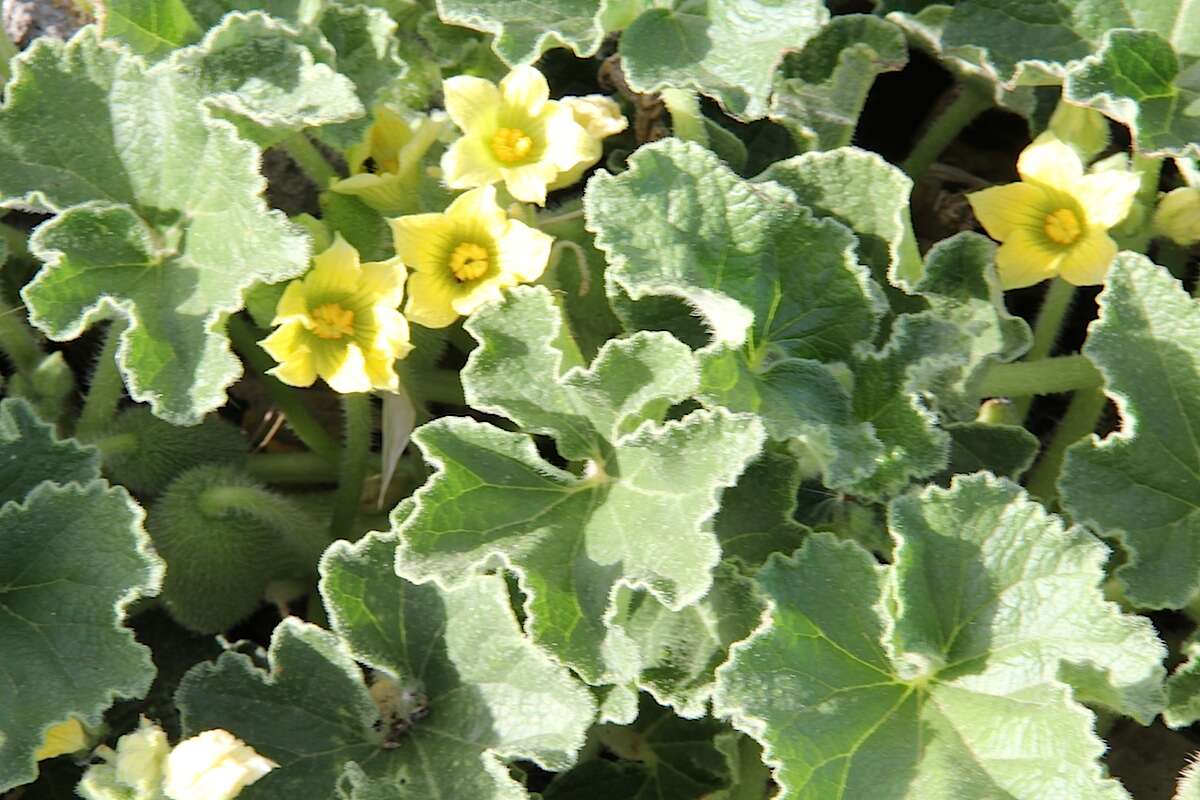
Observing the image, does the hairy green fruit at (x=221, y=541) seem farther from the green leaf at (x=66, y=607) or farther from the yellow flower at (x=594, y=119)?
the yellow flower at (x=594, y=119)

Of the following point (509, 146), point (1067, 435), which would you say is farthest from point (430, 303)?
point (1067, 435)

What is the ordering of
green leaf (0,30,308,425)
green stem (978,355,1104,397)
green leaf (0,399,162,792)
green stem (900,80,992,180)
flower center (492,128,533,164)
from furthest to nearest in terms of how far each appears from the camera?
green stem (900,80,992,180)
green stem (978,355,1104,397)
flower center (492,128,533,164)
green leaf (0,30,308,425)
green leaf (0,399,162,792)

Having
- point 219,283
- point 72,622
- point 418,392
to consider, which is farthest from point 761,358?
point 72,622

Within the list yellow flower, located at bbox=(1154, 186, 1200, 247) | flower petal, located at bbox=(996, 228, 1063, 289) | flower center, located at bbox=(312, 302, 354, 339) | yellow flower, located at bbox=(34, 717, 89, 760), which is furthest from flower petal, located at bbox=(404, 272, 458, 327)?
yellow flower, located at bbox=(1154, 186, 1200, 247)

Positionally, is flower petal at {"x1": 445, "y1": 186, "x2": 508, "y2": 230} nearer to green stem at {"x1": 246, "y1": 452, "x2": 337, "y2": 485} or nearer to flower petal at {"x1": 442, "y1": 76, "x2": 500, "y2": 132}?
flower petal at {"x1": 442, "y1": 76, "x2": 500, "y2": 132}

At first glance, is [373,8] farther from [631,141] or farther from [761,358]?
[761,358]

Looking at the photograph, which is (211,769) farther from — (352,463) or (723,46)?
(723,46)
